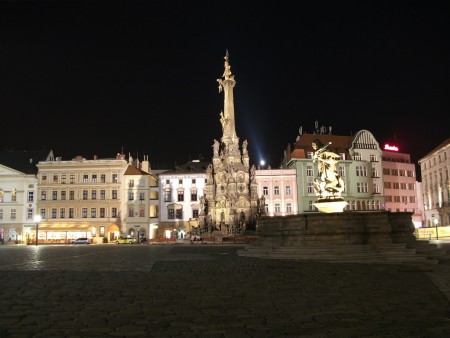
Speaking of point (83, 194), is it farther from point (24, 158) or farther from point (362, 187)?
point (362, 187)

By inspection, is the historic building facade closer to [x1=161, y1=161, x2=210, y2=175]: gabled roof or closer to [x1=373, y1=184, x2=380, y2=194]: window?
[x1=161, y1=161, x2=210, y2=175]: gabled roof

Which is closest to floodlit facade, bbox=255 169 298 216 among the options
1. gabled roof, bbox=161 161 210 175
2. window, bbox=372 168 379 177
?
gabled roof, bbox=161 161 210 175

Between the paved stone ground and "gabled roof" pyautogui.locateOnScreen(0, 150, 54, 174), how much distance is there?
68058mm

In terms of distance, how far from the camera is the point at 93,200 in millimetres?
72000

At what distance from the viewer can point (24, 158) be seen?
78.3 m

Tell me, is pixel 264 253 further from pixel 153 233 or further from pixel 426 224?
pixel 426 224

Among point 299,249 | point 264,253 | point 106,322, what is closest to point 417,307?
point 106,322

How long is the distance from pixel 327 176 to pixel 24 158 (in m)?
66.7

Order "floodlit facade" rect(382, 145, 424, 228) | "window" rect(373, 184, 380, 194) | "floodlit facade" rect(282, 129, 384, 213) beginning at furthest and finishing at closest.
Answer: "floodlit facade" rect(382, 145, 424, 228) → "window" rect(373, 184, 380, 194) → "floodlit facade" rect(282, 129, 384, 213)

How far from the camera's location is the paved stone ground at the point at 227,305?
6.29m

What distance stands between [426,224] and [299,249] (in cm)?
6452

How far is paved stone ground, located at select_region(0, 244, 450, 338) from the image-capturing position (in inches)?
248

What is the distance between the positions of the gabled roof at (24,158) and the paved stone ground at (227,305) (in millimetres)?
68058

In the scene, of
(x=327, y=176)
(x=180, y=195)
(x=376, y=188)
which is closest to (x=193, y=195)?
(x=180, y=195)
